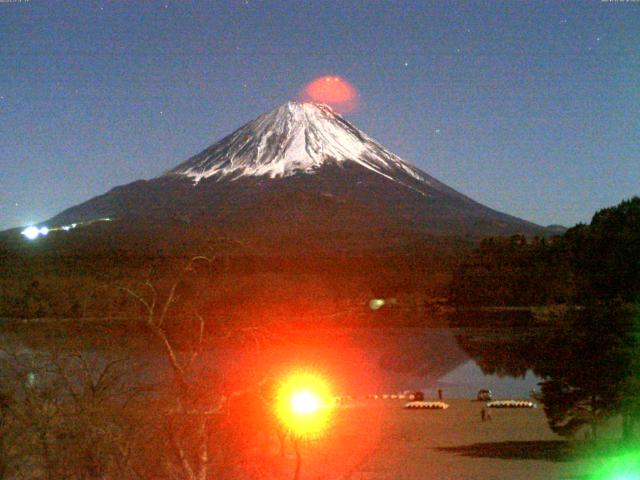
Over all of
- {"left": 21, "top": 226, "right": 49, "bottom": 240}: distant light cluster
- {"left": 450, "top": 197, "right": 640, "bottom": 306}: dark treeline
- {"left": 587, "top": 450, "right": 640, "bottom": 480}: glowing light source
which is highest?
{"left": 450, "top": 197, "right": 640, "bottom": 306}: dark treeline

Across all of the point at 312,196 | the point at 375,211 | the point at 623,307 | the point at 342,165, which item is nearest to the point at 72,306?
the point at 623,307

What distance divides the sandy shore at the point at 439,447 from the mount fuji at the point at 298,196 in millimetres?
25857

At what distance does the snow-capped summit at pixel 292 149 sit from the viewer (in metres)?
85.3

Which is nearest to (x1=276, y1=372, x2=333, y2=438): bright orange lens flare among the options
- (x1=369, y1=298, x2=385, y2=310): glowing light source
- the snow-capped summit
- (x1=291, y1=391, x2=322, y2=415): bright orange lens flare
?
(x1=291, y1=391, x2=322, y2=415): bright orange lens flare

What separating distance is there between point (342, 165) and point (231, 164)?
1248 cm

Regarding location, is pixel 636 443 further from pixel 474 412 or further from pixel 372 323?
pixel 372 323

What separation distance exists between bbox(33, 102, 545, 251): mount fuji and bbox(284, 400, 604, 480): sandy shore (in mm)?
25857

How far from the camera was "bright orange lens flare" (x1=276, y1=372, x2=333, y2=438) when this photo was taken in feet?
31.8

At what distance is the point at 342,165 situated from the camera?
285 feet

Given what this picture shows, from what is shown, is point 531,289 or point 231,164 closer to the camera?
point 531,289

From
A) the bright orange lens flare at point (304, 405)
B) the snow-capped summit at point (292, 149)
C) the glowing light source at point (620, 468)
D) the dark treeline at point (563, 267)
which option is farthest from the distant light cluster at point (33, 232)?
the snow-capped summit at point (292, 149)

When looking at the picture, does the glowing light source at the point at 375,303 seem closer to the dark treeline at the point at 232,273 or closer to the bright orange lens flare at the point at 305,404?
the dark treeline at the point at 232,273

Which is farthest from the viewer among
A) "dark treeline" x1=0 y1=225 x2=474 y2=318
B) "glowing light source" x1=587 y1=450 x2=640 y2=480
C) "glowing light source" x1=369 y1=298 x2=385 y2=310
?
"glowing light source" x1=369 y1=298 x2=385 y2=310

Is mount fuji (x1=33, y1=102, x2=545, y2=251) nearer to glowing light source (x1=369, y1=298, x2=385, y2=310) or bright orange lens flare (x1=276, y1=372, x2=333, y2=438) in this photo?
glowing light source (x1=369, y1=298, x2=385, y2=310)
